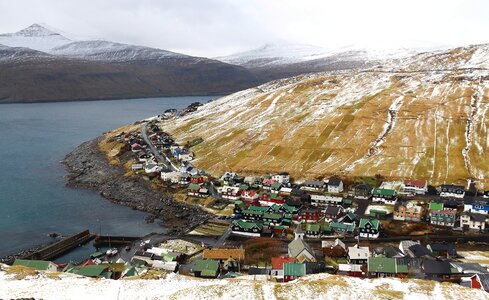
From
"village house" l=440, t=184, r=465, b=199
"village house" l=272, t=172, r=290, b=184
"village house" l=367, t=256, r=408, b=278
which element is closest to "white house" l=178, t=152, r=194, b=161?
"village house" l=272, t=172, r=290, b=184

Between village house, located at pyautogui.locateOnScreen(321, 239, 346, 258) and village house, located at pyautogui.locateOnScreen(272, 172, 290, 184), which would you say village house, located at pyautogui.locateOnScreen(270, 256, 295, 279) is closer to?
village house, located at pyautogui.locateOnScreen(321, 239, 346, 258)

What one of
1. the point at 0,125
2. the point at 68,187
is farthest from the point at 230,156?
the point at 0,125

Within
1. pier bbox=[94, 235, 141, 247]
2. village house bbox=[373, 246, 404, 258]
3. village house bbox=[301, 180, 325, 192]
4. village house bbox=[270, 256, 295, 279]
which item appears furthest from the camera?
village house bbox=[301, 180, 325, 192]

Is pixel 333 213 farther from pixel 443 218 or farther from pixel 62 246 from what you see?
pixel 62 246

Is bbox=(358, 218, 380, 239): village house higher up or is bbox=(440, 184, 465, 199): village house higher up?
bbox=(440, 184, 465, 199): village house

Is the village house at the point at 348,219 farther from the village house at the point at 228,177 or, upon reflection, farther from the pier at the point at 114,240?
the pier at the point at 114,240
